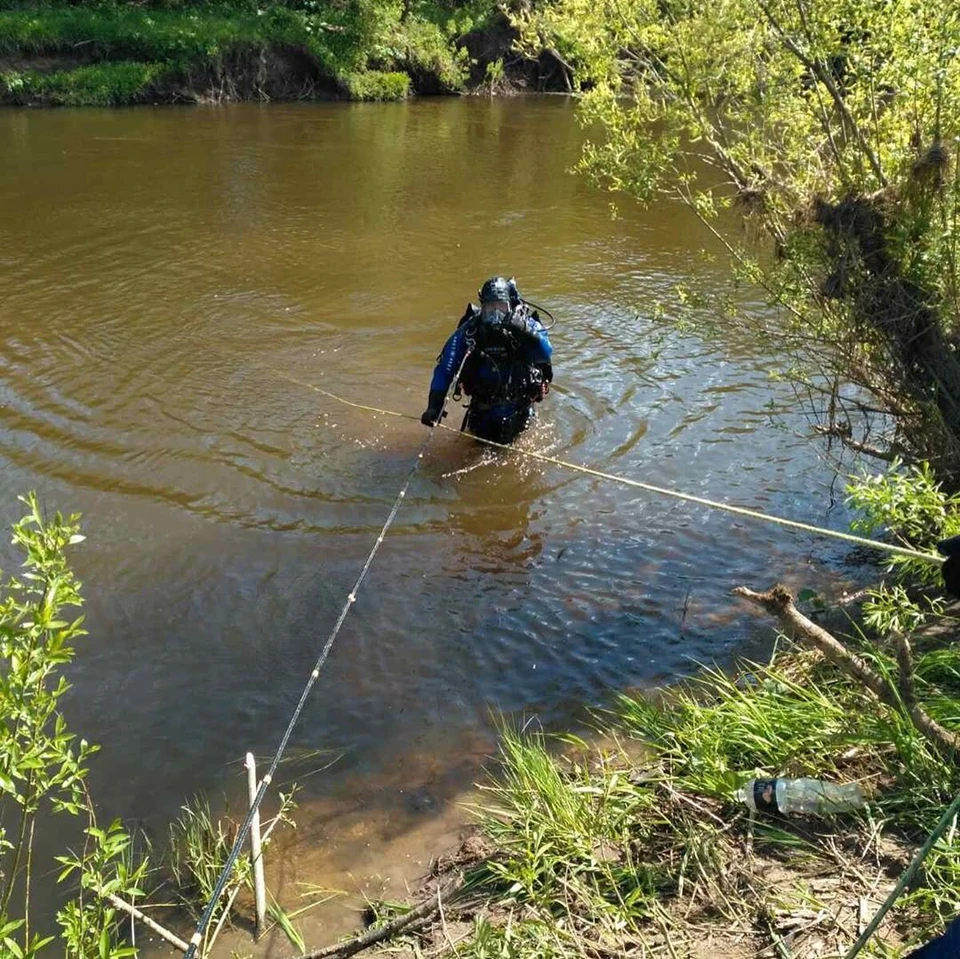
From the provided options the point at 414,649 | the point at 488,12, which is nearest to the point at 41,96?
the point at 488,12

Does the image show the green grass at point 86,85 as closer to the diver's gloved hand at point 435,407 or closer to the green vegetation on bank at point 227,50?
the green vegetation on bank at point 227,50

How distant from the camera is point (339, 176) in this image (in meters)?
17.6

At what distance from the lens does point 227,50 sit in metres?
27.6

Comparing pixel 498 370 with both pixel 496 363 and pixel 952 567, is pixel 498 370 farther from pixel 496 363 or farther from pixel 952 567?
pixel 952 567

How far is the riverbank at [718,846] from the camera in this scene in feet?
9.18

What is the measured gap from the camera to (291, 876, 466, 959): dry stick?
3127mm

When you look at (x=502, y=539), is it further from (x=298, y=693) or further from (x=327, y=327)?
(x=327, y=327)

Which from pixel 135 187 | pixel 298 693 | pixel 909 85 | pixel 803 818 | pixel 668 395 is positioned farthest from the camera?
pixel 135 187

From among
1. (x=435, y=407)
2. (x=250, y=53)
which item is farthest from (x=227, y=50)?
(x=435, y=407)

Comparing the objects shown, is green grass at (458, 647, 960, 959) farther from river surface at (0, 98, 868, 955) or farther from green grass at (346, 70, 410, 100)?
green grass at (346, 70, 410, 100)

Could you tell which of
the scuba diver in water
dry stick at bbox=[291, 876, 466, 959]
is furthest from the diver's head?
dry stick at bbox=[291, 876, 466, 959]

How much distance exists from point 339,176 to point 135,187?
3783 millimetres

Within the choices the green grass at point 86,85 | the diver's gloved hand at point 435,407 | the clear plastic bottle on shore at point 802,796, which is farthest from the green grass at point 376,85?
the clear plastic bottle on shore at point 802,796

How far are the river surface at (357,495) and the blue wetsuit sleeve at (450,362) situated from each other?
0.79 metres
